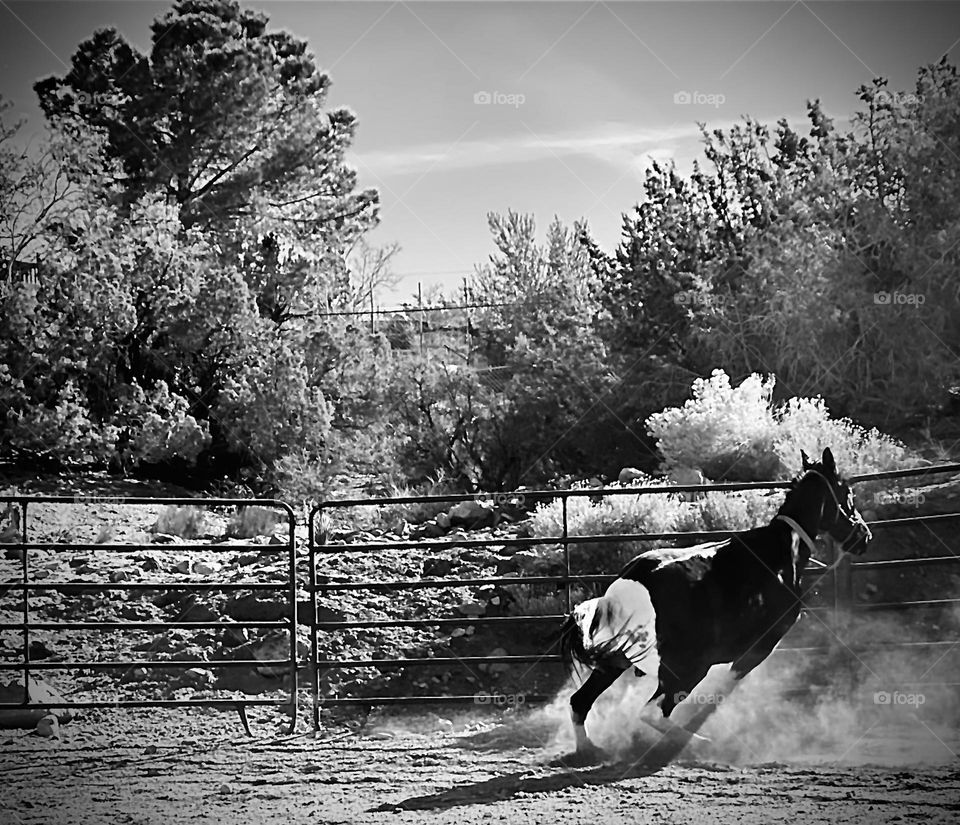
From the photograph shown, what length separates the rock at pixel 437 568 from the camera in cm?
926

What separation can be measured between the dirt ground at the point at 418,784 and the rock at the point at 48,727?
0.09m

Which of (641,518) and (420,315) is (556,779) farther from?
(420,315)

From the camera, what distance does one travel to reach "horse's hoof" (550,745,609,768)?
4.95 metres

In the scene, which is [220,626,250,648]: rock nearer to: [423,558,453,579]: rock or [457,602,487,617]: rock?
[457,602,487,617]: rock

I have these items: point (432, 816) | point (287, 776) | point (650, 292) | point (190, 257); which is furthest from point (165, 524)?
point (432, 816)

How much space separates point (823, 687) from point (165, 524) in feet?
26.8

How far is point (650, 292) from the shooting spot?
15.2m

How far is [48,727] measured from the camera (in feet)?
19.7

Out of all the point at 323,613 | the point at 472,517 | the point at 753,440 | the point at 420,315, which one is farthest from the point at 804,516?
the point at 420,315

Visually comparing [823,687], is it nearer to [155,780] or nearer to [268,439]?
[155,780]

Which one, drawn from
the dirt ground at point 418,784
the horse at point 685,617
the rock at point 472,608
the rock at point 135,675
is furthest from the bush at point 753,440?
the rock at point 135,675

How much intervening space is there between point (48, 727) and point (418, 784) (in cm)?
234

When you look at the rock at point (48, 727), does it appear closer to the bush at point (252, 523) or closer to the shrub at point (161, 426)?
the bush at point (252, 523)

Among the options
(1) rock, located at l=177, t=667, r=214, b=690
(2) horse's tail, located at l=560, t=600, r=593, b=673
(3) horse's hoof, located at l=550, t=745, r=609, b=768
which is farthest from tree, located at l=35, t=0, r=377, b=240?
(3) horse's hoof, located at l=550, t=745, r=609, b=768
